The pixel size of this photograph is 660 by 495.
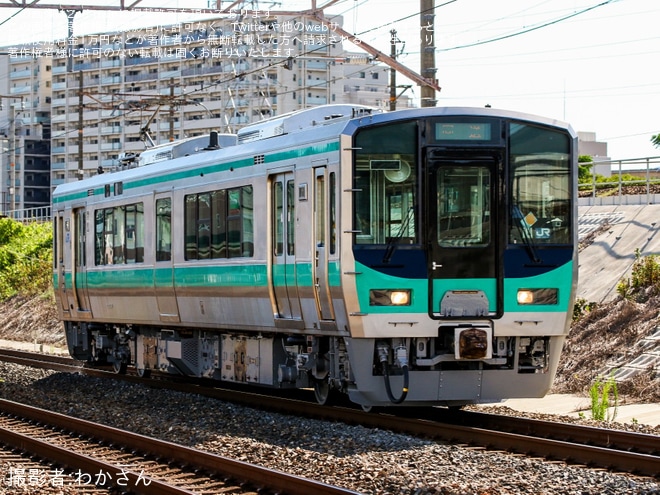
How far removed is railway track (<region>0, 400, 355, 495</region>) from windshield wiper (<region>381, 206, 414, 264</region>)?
2983mm

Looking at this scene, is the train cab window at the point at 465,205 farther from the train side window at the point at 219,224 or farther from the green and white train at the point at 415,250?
the train side window at the point at 219,224

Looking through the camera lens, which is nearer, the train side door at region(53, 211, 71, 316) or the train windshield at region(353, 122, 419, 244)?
the train windshield at region(353, 122, 419, 244)

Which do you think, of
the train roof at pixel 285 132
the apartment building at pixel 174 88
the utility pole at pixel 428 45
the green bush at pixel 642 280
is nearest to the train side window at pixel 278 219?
the train roof at pixel 285 132

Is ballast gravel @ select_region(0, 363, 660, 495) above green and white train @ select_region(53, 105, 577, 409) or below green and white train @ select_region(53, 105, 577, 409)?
below

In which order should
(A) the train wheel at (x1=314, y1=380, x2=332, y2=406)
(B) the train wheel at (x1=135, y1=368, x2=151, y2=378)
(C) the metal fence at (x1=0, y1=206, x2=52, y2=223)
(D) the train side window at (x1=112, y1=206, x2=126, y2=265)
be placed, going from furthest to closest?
(C) the metal fence at (x1=0, y1=206, x2=52, y2=223) → (B) the train wheel at (x1=135, y1=368, x2=151, y2=378) → (D) the train side window at (x1=112, y1=206, x2=126, y2=265) → (A) the train wheel at (x1=314, y1=380, x2=332, y2=406)

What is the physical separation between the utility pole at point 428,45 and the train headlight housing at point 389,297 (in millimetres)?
6573

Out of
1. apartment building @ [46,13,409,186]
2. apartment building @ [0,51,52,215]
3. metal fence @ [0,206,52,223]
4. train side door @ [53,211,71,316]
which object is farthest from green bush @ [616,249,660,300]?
apartment building @ [0,51,52,215]

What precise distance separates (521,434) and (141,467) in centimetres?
411

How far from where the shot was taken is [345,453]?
35.9ft

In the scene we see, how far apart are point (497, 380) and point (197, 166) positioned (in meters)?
5.51

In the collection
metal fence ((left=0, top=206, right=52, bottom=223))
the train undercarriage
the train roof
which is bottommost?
the train undercarriage

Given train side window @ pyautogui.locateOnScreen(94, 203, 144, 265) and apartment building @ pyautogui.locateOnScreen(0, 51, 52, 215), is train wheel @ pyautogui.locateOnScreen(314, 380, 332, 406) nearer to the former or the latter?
train side window @ pyautogui.locateOnScreen(94, 203, 144, 265)

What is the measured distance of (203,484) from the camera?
9953mm

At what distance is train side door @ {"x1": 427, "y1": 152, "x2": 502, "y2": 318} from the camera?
12.5 meters
